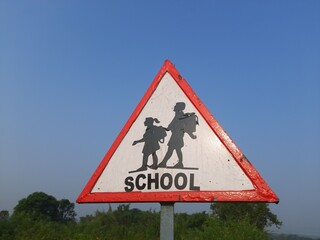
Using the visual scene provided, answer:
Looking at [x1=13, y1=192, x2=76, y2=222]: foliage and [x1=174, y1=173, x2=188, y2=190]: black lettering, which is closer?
[x1=174, y1=173, x2=188, y2=190]: black lettering

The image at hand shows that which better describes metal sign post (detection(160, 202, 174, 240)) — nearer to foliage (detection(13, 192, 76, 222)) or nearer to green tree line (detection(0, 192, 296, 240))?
green tree line (detection(0, 192, 296, 240))

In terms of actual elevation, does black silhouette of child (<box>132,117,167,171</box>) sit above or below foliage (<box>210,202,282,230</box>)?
below

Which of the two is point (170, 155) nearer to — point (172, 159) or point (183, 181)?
point (172, 159)

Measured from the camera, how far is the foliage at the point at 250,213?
2883cm

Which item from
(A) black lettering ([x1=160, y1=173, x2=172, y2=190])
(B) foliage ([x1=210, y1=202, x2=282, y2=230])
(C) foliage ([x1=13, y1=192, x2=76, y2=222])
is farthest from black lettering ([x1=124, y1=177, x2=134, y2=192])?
(C) foliage ([x1=13, y1=192, x2=76, y2=222])

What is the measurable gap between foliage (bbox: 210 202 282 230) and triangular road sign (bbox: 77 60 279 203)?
27120mm

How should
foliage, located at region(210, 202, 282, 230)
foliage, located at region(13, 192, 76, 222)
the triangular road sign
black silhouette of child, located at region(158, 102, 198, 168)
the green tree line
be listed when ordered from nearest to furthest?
the triangular road sign, black silhouette of child, located at region(158, 102, 198, 168), the green tree line, foliage, located at region(210, 202, 282, 230), foliage, located at region(13, 192, 76, 222)

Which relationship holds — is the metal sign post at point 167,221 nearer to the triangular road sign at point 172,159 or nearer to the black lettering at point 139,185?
the triangular road sign at point 172,159

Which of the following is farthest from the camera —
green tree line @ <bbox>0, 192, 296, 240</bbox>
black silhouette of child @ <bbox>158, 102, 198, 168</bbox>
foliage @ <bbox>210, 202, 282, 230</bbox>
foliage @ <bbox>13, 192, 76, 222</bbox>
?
foliage @ <bbox>13, 192, 76, 222</bbox>

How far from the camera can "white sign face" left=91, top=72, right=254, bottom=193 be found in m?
2.20

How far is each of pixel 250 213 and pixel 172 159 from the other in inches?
1129

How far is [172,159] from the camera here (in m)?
2.30

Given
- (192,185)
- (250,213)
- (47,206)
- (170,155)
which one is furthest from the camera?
(47,206)

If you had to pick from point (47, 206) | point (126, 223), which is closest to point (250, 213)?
point (126, 223)
